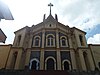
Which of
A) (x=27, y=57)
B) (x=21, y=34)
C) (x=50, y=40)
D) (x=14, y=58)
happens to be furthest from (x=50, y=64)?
(x=21, y=34)

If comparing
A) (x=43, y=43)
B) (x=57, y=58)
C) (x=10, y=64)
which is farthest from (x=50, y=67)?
(x=10, y=64)

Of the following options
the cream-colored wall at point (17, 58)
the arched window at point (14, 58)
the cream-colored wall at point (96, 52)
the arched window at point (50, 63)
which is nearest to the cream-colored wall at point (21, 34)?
the cream-colored wall at point (17, 58)

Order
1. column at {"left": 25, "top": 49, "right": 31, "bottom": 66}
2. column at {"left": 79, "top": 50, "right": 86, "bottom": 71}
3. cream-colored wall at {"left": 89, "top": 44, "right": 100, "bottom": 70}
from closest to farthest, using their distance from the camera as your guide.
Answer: column at {"left": 79, "top": 50, "right": 86, "bottom": 71} → column at {"left": 25, "top": 49, "right": 31, "bottom": 66} → cream-colored wall at {"left": 89, "top": 44, "right": 100, "bottom": 70}

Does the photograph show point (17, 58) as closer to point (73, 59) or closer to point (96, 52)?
point (73, 59)

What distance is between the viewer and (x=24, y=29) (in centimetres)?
2262

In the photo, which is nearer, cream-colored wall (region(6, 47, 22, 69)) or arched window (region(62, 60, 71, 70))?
cream-colored wall (region(6, 47, 22, 69))

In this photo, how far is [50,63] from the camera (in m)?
18.6

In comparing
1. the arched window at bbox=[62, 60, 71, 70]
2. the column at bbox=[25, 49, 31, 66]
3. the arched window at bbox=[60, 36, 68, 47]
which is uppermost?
the arched window at bbox=[60, 36, 68, 47]

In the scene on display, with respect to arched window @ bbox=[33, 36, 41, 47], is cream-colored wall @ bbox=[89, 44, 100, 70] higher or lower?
lower

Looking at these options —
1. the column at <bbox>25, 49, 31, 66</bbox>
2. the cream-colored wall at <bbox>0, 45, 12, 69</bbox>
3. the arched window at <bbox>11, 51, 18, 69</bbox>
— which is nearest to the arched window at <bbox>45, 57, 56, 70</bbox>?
the column at <bbox>25, 49, 31, 66</bbox>

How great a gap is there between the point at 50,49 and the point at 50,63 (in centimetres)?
226

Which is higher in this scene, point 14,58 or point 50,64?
point 14,58

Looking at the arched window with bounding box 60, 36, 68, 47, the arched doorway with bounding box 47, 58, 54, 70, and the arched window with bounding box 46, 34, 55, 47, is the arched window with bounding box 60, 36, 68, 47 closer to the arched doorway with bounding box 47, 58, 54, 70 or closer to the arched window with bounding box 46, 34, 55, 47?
the arched window with bounding box 46, 34, 55, 47

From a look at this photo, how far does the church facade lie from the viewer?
18.4 m
